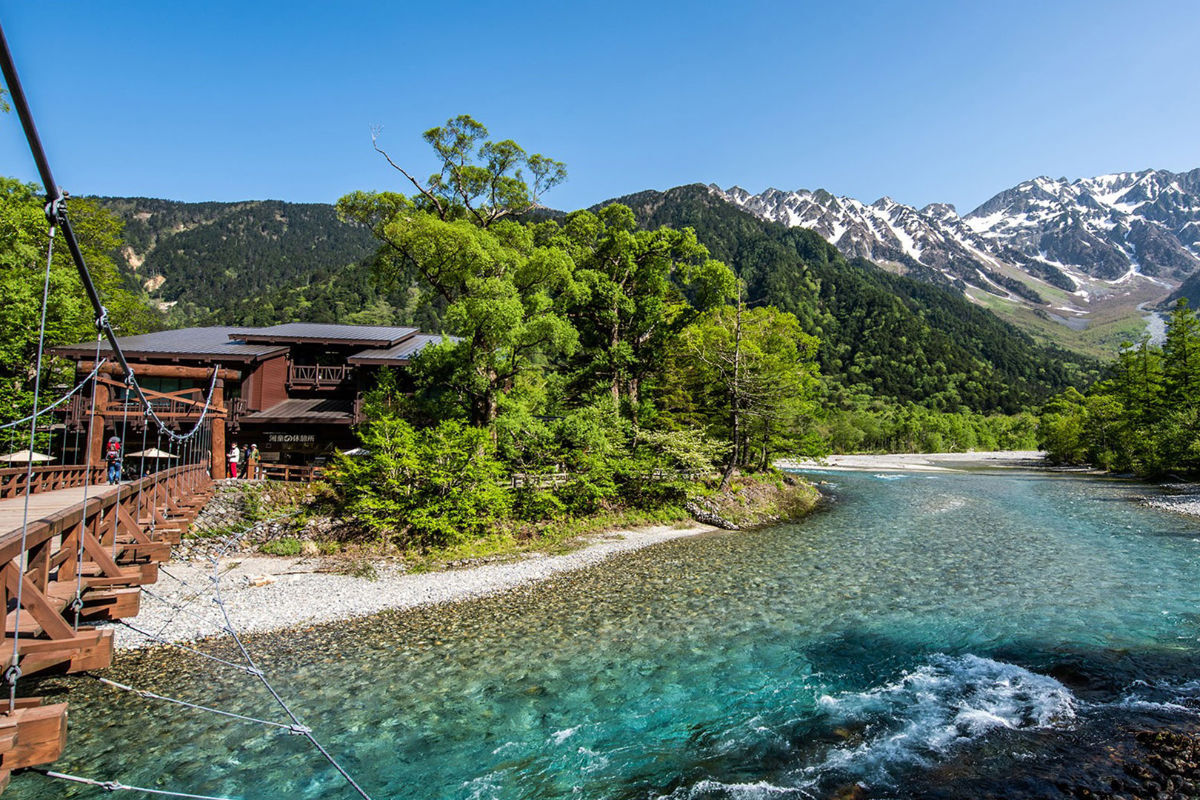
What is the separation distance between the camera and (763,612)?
13242 millimetres

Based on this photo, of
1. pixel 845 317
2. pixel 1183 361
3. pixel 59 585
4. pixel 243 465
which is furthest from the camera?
pixel 845 317

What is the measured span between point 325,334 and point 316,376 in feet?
9.22

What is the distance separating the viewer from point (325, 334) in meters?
31.7

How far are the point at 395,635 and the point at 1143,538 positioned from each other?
2603cm

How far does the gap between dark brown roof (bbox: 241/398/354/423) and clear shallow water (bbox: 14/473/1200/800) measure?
58.4 feet

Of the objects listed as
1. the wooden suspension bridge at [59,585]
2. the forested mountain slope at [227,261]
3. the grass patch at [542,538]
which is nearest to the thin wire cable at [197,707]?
the wooden suspension bridge at [59,585]

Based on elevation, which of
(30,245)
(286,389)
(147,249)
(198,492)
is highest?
(147,249)

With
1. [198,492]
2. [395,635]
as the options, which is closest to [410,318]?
[198,492]

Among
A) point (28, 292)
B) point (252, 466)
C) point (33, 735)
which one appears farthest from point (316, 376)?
point (33, 735)

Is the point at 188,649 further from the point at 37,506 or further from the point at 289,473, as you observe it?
the point at 289,473

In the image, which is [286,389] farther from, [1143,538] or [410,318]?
[410,318]

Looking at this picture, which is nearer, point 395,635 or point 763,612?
point 395,635

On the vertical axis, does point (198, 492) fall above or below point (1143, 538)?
above

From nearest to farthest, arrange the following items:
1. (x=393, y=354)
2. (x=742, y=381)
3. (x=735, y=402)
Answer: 1. (x=742, y=381)
2. (x=735, y=402)
3. (x=393, y=354)
